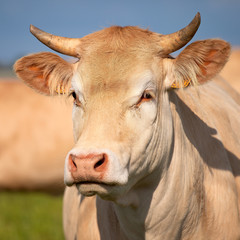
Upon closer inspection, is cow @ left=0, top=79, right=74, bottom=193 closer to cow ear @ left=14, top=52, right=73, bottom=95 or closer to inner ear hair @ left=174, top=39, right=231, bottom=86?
cow ear @ left=14, top=52, right=73, bottom=95

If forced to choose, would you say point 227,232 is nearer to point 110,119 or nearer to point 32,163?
point 110,119

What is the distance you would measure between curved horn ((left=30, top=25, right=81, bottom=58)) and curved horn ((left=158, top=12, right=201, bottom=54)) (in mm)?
553

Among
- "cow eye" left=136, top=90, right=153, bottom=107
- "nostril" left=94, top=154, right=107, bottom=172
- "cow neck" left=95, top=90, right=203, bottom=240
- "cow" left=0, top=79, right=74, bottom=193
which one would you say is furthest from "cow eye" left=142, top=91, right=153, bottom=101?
"cow" left=0, top=79, right=74, bottom=193

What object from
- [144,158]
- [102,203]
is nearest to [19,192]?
[102,203]

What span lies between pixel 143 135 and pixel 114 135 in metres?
0.23

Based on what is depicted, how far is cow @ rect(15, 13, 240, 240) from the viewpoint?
282 centimetres

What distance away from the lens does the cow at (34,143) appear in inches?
388

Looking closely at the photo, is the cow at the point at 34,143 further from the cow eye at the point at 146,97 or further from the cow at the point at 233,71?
the cow eye at the point at 146,97

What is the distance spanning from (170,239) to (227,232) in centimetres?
40

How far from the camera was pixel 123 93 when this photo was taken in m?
2.96

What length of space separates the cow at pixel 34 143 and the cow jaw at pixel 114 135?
21.9 ft

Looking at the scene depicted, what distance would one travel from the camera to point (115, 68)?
Result: 3.02 meters

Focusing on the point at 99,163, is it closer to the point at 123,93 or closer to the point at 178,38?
the point at 123,93

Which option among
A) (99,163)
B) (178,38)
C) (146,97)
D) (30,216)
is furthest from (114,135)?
(30,216)
